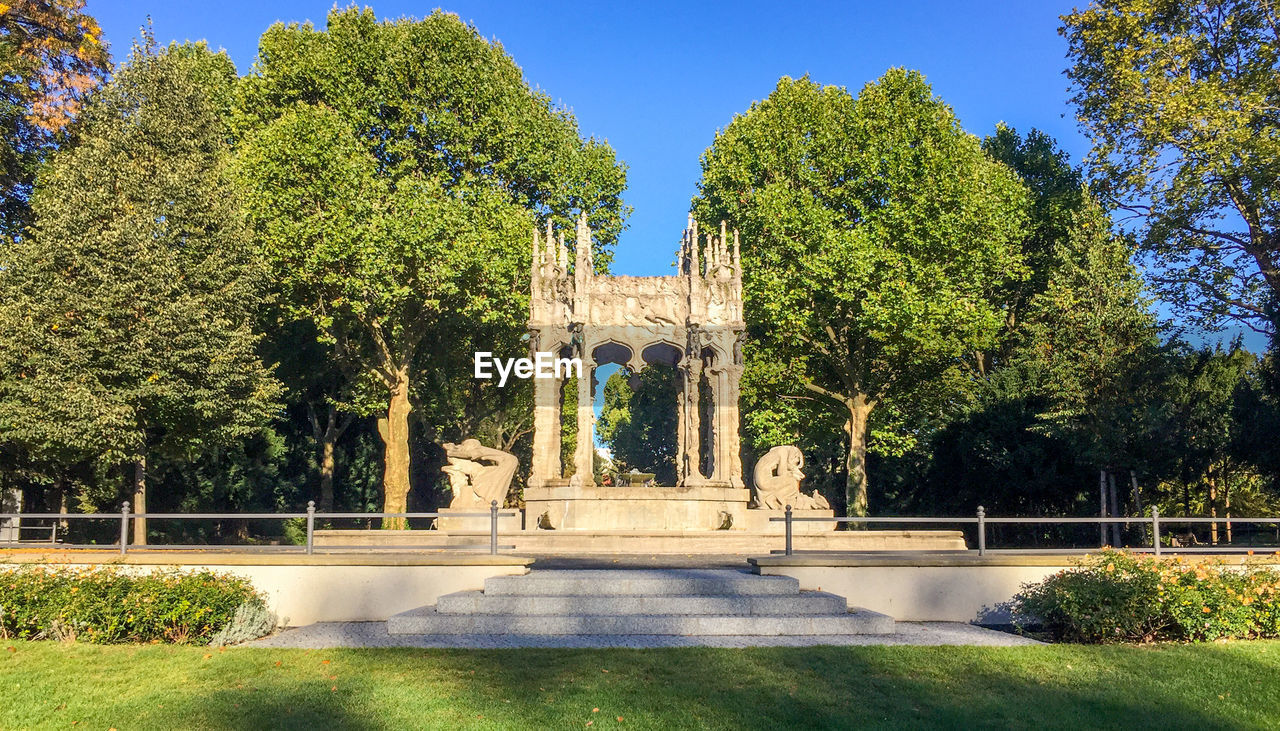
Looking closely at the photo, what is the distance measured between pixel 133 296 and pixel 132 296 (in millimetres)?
28

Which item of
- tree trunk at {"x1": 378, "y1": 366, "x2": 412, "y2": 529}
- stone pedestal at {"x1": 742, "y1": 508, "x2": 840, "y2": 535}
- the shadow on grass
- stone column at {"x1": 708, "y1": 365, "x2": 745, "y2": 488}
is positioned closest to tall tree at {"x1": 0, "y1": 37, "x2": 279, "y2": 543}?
tree trunk at {"x1": 378, "y1": 366, "x2": 412, "y2": 529}

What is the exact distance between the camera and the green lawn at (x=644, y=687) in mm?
Answer: 10797

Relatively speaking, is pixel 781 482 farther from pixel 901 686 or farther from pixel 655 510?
pixel 901 686

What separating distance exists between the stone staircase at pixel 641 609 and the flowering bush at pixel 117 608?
9.54 feet

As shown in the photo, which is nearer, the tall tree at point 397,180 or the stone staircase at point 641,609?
the stone staircase at point 641,609

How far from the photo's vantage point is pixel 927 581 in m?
17.7

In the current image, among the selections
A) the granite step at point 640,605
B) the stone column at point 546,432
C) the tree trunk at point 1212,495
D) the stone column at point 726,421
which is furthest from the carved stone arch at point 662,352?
the tree trunk at point 1212,495

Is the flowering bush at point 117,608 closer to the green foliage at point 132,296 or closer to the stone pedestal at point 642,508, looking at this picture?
the green foliage at point 132,296

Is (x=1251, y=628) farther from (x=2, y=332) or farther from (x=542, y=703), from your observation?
(x=2, y=332)

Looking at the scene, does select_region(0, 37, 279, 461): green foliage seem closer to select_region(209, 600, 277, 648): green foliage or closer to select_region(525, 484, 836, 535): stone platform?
select_region(525, 484, 836, 535): stone platform

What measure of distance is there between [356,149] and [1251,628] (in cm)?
3187

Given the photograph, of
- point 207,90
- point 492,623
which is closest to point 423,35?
point 207,90

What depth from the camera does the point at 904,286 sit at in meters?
37.4

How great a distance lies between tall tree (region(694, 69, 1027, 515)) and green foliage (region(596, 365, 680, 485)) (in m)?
26.5
